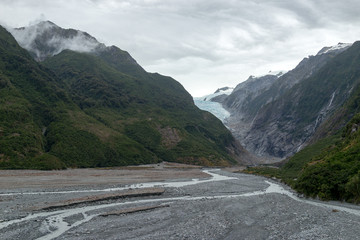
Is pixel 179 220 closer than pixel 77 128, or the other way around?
pixel 179 220

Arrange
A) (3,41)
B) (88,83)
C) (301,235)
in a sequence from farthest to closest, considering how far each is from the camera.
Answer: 1. (88,83)
2. (3,41)
3. (301,235)

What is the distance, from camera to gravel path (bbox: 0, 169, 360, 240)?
904 inches

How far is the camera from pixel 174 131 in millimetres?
166500

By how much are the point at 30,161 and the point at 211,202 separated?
60153 millimetres

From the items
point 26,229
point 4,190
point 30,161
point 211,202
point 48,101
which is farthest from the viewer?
point 48,101

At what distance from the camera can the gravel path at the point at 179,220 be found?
904 inches

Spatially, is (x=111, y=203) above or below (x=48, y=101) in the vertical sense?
below

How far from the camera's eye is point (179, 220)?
90.7ft

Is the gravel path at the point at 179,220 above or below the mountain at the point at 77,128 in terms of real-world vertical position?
below

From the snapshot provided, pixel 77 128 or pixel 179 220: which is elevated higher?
pixel 77 128

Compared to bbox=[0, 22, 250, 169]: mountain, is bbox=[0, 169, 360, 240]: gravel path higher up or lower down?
lower down

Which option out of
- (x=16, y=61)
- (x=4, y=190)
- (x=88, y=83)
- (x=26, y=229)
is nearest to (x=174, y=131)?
(x=88, y=83)

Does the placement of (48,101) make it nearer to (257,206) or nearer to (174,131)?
(174,131)

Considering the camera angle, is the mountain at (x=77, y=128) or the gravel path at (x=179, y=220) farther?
the mountain at (x=77, y=128)
